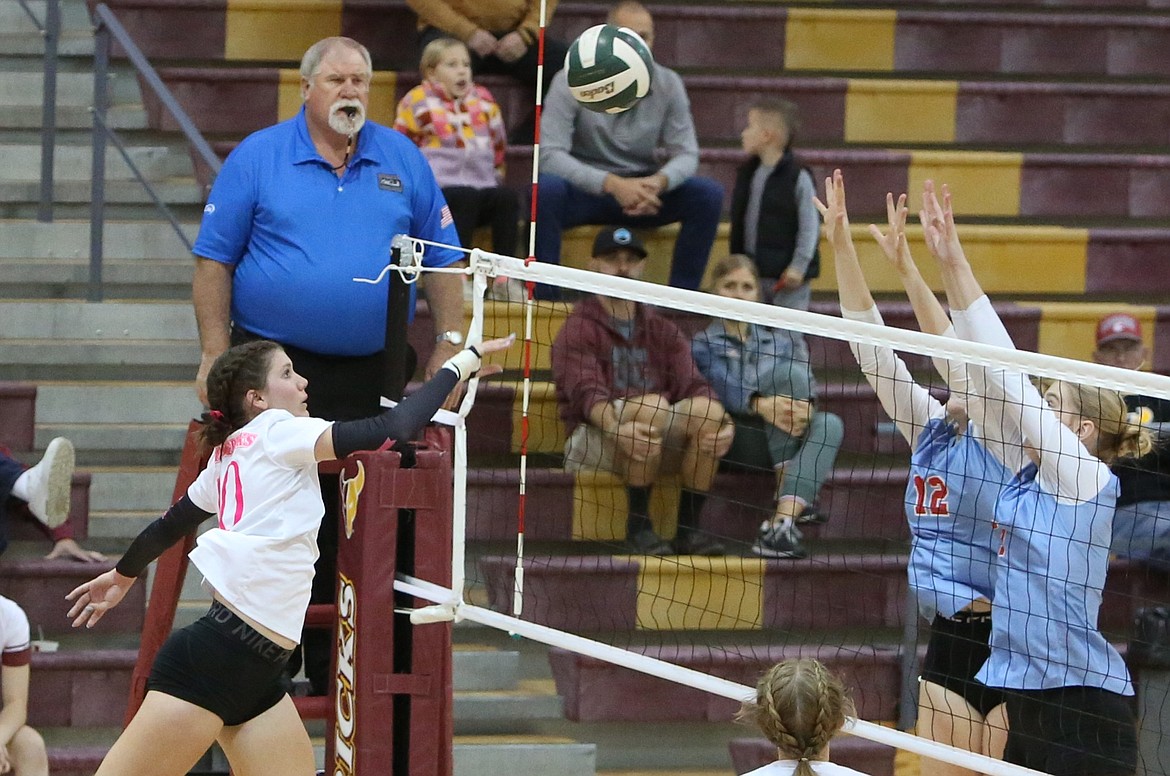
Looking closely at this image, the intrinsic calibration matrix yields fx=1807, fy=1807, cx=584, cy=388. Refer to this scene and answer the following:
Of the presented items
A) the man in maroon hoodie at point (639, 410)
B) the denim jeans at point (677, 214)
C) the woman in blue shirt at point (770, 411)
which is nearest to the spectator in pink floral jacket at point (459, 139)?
the denim jeans at point (677, 214)

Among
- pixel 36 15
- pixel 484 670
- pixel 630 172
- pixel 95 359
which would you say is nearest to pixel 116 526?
pixel 95 359

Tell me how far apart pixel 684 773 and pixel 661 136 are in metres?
2.88

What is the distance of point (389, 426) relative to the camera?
15.1ft

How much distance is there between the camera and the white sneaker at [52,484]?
634 centimetres

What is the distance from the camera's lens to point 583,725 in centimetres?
655

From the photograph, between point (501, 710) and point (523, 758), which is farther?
point (501, 710)

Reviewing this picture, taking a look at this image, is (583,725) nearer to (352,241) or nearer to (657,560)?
(657,560)

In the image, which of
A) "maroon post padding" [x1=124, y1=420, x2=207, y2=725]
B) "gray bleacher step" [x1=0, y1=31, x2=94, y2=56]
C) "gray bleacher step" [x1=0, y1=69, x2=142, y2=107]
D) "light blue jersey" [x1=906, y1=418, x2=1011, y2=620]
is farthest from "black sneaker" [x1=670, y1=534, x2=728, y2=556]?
"gray bleacher step" [x1=0, y1=31, x2=94, y2=56]

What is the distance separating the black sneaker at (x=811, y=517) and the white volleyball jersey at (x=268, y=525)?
245 cm

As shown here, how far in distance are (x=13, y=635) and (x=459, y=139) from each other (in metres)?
2.76

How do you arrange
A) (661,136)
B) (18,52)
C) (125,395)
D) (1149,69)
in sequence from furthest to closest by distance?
(1149,69) → (18,52) → (661,136) → (125,395)

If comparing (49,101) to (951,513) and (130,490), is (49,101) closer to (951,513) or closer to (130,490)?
(130,490)

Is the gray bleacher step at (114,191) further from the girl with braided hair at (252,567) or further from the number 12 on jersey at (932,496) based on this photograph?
the number 12 on jersey at (932,496)

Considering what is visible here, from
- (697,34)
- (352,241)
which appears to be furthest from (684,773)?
(697,34)
